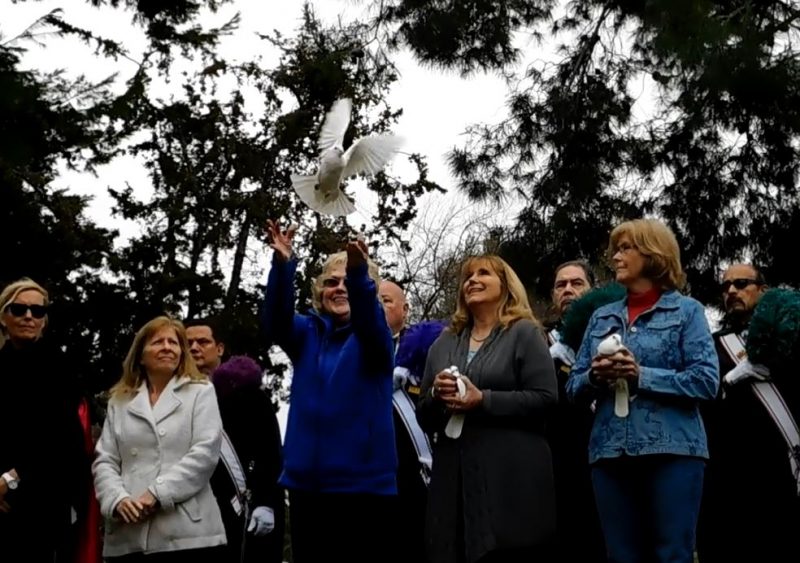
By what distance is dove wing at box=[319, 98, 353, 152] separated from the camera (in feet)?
21.0

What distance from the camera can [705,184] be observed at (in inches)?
405

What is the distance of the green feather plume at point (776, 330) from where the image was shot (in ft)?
18.8

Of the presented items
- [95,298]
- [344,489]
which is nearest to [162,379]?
[344,489]

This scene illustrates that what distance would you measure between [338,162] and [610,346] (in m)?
1.87

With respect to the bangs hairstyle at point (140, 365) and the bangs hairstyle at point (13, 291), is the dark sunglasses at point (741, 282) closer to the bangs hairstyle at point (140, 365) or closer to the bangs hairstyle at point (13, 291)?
the bangs hairstyle at point (140, 365)

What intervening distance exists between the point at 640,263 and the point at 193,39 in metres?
2.03

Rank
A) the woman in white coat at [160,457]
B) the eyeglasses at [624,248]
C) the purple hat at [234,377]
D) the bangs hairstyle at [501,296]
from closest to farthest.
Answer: the eyeglasses at [624,248], the bangs hairstyle at [501,296], the woman in white coat at [160,457], the purple hat at [234,377]

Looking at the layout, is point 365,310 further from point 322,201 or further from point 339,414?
point 322,201

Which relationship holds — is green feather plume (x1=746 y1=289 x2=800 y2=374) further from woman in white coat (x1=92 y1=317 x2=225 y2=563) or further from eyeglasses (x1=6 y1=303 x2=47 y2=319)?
eyeglasses (x1=6 y1=303 x2=47 y2=319)

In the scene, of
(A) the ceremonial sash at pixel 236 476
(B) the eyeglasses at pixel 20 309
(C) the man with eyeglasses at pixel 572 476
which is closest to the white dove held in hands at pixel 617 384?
(C) the man with eyeglasses at pixel 572 476

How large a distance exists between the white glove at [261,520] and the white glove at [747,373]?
2.50 metres

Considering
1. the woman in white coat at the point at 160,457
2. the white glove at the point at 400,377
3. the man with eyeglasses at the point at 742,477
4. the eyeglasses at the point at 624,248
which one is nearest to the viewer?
the eyeglasses at the point at 624,248

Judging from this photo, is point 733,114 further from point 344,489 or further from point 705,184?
point 344,489

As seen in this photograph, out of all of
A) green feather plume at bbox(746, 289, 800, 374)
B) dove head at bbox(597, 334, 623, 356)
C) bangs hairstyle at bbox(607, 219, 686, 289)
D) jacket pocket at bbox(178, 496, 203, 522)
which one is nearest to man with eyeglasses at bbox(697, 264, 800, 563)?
green feather plume at bbox(746, 289, 800, 374)
